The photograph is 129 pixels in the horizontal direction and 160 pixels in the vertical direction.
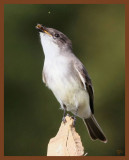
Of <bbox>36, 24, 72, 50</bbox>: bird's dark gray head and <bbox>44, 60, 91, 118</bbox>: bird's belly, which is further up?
<bbox>36, 24, 72, 50</bbox>: bird's dark gray head

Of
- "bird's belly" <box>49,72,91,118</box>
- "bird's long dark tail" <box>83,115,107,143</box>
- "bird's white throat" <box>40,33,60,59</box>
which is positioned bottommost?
"bird's long dark tail" <box>83,115,107,143</box>

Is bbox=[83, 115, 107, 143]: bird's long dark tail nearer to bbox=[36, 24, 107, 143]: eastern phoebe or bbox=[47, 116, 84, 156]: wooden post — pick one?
bbox=[36, 24, 107, 143]: eastern phoebe

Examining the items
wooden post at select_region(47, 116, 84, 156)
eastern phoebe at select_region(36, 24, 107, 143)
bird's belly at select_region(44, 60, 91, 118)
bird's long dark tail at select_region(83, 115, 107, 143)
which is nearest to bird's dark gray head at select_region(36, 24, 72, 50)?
eastern phoebe at select_region(36, 24, 107, 143)

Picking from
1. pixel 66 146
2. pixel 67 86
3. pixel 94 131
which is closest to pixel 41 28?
pixel 67 86

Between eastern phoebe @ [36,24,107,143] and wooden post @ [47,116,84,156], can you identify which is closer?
wooden post @ [47,116,84,156]

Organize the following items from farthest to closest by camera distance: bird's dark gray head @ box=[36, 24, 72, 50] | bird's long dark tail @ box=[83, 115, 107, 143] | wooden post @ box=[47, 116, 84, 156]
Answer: bird's long dark tail @ box=[83, 115, 107, 143], bird's dark gray head @ box=[36, 24, 72, 50], wooden post @ box=[47, 116, 84, 156]

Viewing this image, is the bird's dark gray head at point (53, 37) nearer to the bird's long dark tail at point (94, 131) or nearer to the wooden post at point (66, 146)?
the bird's long dark tail at point (94, 131)

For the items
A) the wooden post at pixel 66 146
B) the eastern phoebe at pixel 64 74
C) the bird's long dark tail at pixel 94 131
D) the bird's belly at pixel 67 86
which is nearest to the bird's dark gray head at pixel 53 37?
the eastern phoebe at pixel 64 74

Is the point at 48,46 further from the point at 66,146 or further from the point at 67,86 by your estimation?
the point at 66,146

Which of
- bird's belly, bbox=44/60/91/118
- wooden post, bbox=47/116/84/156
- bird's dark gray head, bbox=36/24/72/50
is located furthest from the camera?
bird's dark gray head, bbox=36/24/72/50
